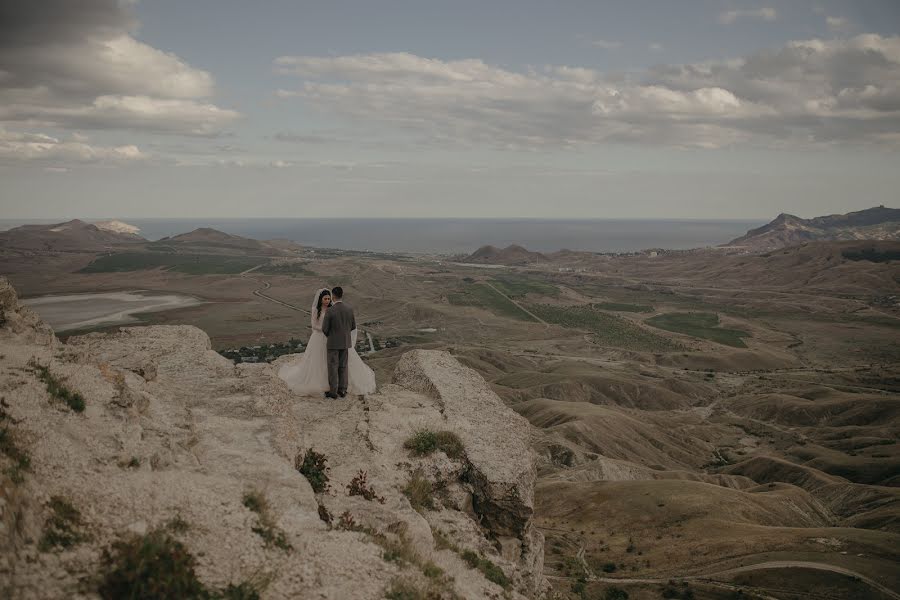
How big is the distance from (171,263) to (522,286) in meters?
112

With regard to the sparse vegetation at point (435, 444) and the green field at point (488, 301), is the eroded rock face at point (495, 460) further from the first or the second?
the green field at point (488, 301)

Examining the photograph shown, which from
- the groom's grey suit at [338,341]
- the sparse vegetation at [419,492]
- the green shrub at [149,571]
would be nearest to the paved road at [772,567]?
the sparse vegetation at [419,492]

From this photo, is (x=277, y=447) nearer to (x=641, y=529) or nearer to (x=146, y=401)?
(x=146, y=401)

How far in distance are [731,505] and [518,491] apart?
2915 centimetres

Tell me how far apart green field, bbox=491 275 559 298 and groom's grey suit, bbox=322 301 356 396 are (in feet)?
440

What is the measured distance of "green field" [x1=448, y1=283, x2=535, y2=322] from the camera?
422 ft

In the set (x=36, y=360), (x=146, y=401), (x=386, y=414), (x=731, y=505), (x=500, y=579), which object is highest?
→ (x=36, y=360)

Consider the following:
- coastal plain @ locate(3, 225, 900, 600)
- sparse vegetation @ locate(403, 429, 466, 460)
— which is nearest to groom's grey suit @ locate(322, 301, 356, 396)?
sparse vegetation @ locate(403, 429, 466, 460)

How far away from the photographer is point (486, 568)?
9.52m

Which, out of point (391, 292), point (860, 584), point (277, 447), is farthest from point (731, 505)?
point (391, 292)

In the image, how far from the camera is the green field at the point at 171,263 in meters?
156

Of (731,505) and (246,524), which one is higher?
(246,524)

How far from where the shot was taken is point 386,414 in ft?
43.2

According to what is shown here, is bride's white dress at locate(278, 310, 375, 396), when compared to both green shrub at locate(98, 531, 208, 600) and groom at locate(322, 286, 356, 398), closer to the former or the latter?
groom at locate(322, 286, 356, 398)
